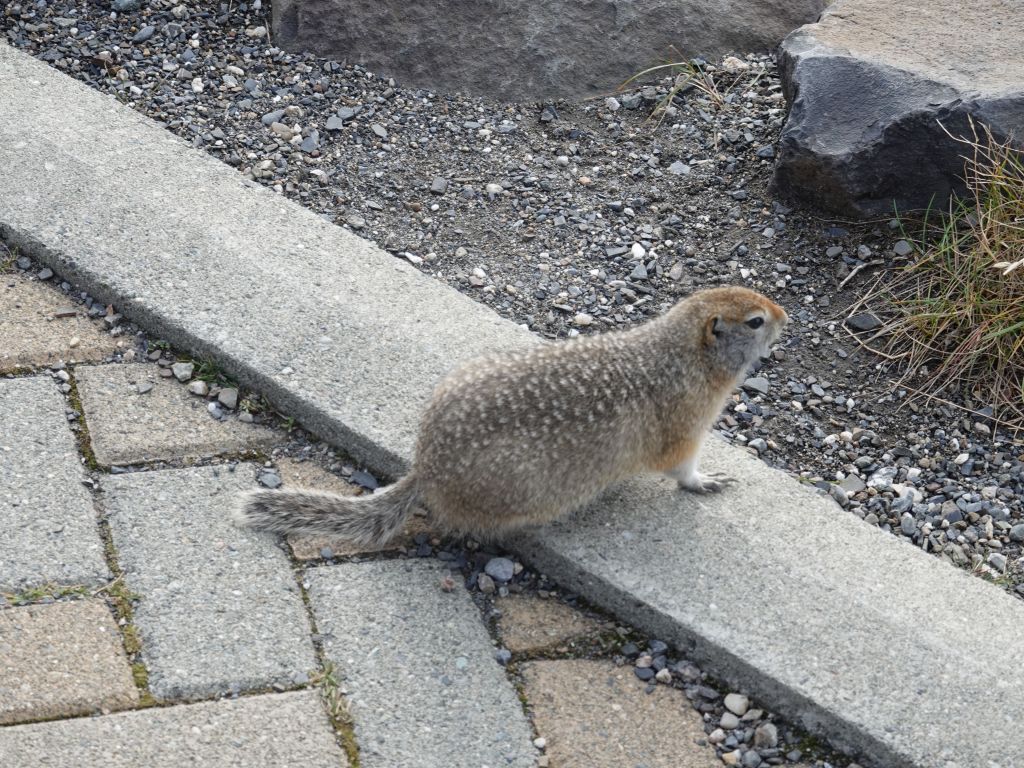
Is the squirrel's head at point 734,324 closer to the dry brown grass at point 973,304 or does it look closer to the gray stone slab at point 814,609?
the gray stone slab at point 814,609

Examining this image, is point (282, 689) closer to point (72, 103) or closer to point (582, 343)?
point (582, 343)

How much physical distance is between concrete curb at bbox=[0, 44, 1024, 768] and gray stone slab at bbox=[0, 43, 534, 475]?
1cm

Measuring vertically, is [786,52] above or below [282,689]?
above

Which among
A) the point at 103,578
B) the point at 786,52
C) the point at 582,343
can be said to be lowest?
the point at 103,578

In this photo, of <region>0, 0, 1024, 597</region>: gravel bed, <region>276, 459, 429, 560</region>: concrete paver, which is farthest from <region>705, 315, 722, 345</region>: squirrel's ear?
<region>276, 459, 429, 560</region>: concrete paver

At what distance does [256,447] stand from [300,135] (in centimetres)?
243

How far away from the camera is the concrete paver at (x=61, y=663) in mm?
3646

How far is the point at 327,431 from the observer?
186 inches

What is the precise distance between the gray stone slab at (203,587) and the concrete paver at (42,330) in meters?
0.79

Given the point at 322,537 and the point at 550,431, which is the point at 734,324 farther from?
the point at 322,537

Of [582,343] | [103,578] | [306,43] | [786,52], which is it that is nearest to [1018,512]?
[582,343]

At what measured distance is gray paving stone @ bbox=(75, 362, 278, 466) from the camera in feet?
15.1

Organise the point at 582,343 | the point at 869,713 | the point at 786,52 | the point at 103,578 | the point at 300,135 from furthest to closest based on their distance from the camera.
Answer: the point at 300,135
the point at 786,52
the point at 582,343
the point at 103,578
the point at 869,713

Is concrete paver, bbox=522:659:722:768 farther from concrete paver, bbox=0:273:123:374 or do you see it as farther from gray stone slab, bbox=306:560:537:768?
concrete paver, bbox=0:273:123:374
